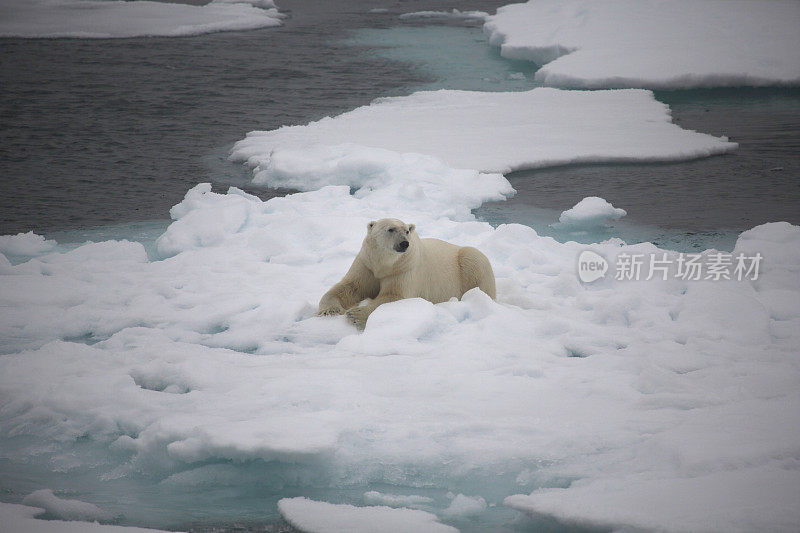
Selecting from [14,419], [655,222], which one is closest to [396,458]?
[14,419]

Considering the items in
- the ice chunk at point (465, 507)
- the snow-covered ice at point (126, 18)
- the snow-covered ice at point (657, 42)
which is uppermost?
the snow-covered ice at point (126, 18)

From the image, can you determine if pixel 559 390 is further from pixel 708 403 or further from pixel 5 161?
pixel 5 161

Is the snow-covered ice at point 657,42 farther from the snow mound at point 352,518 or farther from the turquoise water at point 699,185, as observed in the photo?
the snow mound at point 352,518

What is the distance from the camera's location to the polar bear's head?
4.85 m

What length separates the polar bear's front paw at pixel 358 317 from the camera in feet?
16.6

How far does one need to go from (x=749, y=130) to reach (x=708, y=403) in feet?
27.2

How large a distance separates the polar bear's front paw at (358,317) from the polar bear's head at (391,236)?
1.33 ft

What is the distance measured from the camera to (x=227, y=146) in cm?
1086

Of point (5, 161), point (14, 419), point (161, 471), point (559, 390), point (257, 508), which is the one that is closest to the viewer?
point (257, 508)

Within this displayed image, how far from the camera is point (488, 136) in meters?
10.7

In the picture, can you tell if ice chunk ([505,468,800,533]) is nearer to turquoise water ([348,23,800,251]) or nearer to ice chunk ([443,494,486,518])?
ice chunk ([443,494,486,518])

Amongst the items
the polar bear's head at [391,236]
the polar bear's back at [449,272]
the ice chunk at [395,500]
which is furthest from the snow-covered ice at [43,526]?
the polar bear's back at [449,272]

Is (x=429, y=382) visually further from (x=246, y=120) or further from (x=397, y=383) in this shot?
(x=246, y=120)

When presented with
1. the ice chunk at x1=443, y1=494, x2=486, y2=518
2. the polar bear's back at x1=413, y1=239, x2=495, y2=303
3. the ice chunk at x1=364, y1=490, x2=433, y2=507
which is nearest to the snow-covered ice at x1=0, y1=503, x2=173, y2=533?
the ice chunk at x1=364, y1=490, x2=433, y2=507
